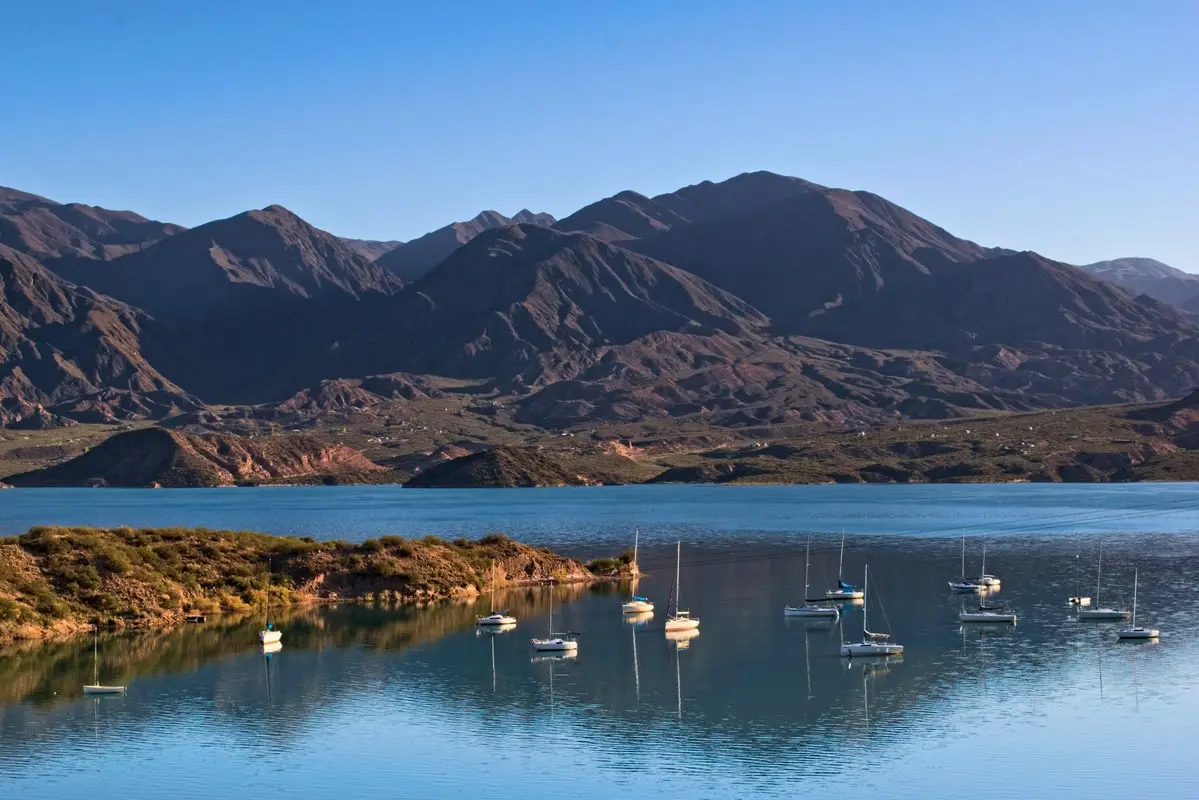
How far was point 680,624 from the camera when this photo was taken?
84812 mm

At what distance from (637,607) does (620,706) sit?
3044 centimetres

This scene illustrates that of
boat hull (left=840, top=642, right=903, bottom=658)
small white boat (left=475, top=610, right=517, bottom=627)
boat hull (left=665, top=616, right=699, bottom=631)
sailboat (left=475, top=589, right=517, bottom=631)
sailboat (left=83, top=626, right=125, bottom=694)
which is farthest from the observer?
small white boat (left=475, top=610, right=517, bottom=627)

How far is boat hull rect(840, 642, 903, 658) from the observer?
7519 centimetres

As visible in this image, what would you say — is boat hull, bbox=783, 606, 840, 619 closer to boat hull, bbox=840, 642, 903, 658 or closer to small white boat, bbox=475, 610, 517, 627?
boat hull, bbox=840, 642, 903, 658

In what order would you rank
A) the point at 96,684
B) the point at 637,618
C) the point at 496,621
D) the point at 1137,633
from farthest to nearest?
the point at 637,618, the point at 496,621, the point at 1137,633, the point at 96,684

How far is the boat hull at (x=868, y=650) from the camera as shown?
75.2 m

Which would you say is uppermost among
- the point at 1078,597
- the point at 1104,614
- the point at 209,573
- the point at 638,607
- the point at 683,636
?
the point at 209,573

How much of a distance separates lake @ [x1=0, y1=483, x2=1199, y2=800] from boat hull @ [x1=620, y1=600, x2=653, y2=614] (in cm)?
104

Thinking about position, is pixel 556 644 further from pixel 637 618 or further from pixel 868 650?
pixel 868 650

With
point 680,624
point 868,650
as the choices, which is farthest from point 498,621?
point 868,650

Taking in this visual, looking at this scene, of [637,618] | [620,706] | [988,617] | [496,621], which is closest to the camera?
[620,706]

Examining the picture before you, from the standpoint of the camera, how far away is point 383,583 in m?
98.5

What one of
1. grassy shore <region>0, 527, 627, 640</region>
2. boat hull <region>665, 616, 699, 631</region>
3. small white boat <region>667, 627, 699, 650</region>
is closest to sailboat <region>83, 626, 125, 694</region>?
grassy shore <region>0, 527, 627, 640</region>

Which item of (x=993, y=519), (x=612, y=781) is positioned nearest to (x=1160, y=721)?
(x=612, y=781)
